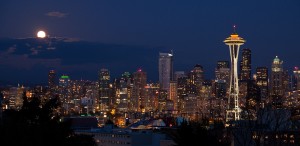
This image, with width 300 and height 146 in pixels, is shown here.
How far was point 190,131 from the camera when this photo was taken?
17.4m

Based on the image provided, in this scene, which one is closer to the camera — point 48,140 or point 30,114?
point 48,140

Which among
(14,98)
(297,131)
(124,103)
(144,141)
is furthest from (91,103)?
(297,131)

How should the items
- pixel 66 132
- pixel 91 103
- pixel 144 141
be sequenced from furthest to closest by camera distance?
pixel 91 103 < pixel 144 141 < pixel 66 132

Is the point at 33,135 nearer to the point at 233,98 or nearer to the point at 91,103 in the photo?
the point at 233,98

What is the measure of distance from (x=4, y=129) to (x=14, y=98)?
79.6m

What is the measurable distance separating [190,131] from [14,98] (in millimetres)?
→ 76336

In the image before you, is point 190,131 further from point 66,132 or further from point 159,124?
point 159,124

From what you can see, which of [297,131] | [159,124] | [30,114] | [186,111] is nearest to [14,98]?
[159,124]

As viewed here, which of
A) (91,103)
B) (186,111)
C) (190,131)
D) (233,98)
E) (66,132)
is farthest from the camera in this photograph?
(91,103)

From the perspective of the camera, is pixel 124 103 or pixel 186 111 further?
pixel 124 103

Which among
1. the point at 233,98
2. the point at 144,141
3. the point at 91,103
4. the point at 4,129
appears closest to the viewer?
the point at 4,129

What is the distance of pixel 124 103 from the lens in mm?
136500

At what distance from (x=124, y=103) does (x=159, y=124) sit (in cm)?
6270

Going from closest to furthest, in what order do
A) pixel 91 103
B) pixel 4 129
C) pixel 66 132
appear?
1. pixel 4 129
2. pixel 66 132
3. pixel 91 103
